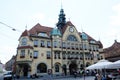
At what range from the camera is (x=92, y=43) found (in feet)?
201

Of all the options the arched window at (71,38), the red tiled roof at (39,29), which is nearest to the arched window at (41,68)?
the red tiled roof at (39,29)

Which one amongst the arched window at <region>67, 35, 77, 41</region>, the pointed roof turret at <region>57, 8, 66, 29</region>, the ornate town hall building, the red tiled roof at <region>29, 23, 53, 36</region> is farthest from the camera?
the pointed roof turret at <region>57, 8, 66, 29</region>

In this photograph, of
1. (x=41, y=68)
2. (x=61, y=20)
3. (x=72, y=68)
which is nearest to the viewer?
(x=41, y=68)

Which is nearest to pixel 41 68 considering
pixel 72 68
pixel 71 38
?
pixel 72 68

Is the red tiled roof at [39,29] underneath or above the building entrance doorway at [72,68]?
above

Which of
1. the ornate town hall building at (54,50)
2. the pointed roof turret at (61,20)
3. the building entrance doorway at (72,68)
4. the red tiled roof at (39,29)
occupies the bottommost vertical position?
the building entrance doorway at (72,68)

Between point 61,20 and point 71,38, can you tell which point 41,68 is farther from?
point 61,20

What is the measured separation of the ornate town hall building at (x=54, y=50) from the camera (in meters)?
46.7

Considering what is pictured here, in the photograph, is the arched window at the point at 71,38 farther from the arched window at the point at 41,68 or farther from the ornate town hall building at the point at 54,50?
the arched window at the point at 41,68

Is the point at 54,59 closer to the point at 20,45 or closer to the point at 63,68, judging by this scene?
the point at 63,68

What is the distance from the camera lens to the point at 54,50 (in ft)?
168

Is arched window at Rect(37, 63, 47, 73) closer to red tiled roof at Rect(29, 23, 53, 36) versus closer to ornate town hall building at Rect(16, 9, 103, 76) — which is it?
ornate town hall building at Rect(16, 9, 103, 76)

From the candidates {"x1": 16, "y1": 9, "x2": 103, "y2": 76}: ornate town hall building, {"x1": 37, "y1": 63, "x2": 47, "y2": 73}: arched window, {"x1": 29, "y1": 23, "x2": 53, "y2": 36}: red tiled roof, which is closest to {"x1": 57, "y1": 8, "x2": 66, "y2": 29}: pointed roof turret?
{"x1": 16, "y1": 9, "x2": 103, "y2": 76}: ornate town hall building

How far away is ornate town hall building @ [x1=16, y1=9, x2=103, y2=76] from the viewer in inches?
1837
